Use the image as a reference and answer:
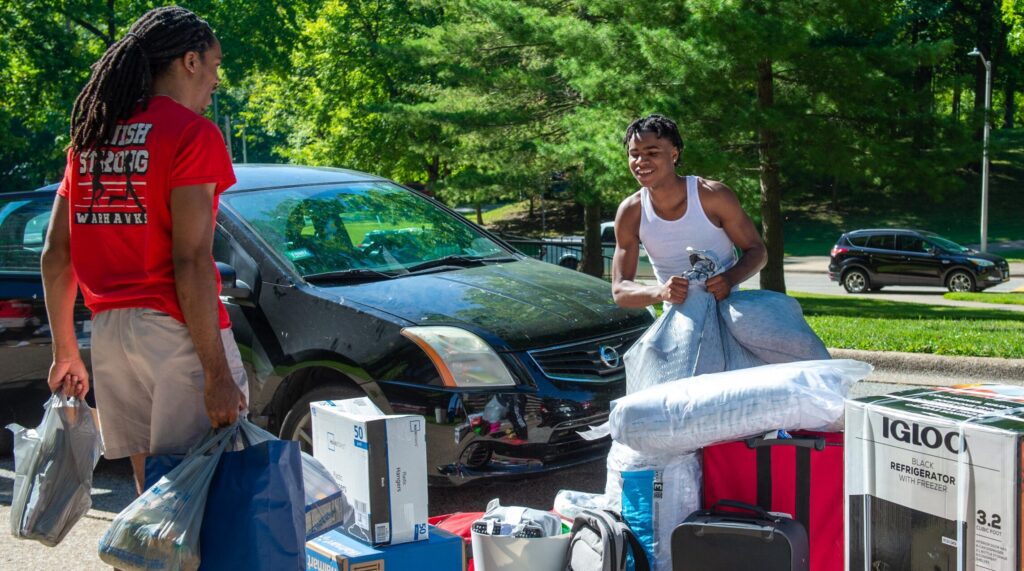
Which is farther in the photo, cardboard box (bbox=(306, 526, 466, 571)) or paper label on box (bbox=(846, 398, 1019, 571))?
cardboard box (bbox=(306, 526, 466, 571))

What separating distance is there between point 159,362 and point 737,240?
231 cm

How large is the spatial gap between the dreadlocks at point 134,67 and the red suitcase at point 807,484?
216cm

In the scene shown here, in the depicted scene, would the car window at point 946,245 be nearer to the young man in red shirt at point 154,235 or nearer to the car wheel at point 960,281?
the car wheel at point 960,281

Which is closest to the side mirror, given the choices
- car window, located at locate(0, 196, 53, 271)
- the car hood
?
the car hood

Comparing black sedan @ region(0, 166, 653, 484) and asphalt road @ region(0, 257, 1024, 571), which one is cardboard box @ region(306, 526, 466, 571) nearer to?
black sedan @ region(0, 166, 653, 484)

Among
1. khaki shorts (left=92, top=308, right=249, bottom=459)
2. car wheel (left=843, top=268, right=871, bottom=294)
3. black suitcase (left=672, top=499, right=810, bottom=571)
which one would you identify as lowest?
car wheel (left=843, top=268, right=871, bottom=294)

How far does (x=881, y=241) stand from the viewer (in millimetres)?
23469

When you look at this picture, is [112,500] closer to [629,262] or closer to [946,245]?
[629,262]

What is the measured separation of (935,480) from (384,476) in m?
1.74

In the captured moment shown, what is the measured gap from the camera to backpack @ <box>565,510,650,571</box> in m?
3.45

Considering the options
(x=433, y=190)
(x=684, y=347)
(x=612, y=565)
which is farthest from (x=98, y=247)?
(x=433, y=190)

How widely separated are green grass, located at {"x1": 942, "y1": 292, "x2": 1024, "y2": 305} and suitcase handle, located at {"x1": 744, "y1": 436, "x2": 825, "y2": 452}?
1681 centimetres

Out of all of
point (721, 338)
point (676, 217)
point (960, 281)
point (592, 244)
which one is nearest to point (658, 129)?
point (676, 217)

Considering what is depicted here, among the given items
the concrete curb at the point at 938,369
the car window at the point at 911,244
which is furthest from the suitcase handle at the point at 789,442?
the car window at the point at 911,244
